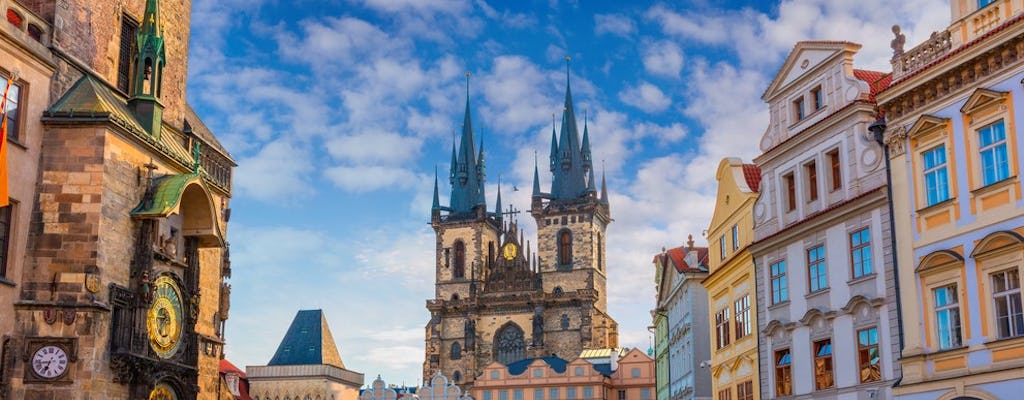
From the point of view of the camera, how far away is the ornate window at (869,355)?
79.9 feet

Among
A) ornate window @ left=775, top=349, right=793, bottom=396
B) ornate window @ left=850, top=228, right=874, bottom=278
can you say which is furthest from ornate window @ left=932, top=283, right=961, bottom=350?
ornate window @ left=775, top=349, right=793, bottom=396

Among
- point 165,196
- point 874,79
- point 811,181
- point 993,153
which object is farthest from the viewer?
point 811,181

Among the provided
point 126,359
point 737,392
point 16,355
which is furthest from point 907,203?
point 16,355

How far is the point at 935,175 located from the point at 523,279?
87.6 m

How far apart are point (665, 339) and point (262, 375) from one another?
34.3 metres

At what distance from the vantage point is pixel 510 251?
112625 millimetres

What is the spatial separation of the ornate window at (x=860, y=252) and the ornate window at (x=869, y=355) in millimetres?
1346

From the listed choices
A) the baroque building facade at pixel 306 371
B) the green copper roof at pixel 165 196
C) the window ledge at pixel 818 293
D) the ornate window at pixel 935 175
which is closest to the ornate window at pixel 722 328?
the window ledge at pixel 818 293

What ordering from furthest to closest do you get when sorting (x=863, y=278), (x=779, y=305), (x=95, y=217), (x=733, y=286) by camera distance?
(x=733, y=286) < (x=779, y=305) < (x=863, y=278) < (x=95, y=217)

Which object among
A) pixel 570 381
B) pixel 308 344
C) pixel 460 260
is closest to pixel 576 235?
pixel 460 260

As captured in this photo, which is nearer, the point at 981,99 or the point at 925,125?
the point at 981,99

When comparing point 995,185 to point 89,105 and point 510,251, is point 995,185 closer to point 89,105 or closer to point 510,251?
point 89,105

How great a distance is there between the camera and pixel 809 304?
89.4 ft

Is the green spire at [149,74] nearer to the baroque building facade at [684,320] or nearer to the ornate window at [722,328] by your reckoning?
the ornate window at [722,328]
